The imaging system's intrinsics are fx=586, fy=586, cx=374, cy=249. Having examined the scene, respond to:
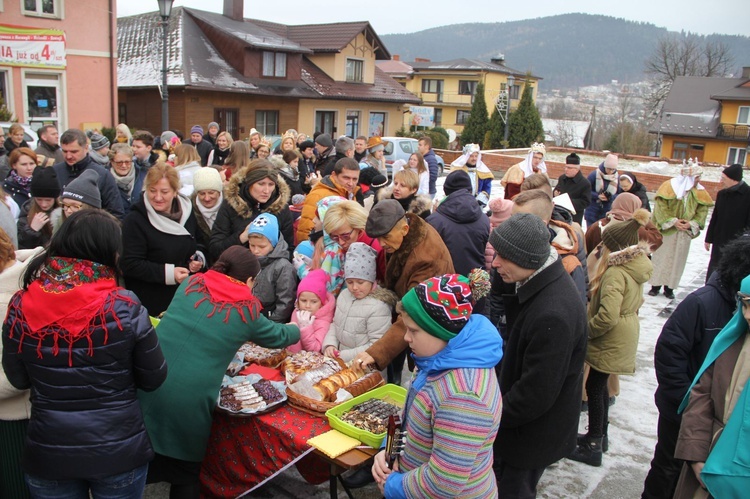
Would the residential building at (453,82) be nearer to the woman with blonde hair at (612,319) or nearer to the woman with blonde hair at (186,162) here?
the woman with blonde hair at (186,162)

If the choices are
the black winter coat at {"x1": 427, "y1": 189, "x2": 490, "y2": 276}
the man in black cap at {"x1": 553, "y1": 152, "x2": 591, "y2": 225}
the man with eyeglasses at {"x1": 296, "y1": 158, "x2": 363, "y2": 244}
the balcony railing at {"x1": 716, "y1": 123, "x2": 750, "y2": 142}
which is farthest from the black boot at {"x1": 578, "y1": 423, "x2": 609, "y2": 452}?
the balcony railing at {"x1": 716, "y1": 123, "x2": 750, "y2": 142}

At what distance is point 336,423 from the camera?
10.1 feet

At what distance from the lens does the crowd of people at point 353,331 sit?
2270 mm

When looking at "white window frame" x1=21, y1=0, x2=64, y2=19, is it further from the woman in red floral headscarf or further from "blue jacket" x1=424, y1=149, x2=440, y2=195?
the woman in red floral headscarf

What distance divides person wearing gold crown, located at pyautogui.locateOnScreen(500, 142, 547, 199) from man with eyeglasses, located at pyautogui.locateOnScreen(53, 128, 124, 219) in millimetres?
5179

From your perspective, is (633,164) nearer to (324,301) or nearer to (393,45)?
(324,301)

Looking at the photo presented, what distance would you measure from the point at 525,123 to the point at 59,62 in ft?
84.4

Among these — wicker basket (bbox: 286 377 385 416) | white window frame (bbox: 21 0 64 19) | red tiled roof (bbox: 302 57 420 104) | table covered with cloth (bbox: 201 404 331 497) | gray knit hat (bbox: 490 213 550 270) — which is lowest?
table covered with cloth (bbox: 201 404 331 497)

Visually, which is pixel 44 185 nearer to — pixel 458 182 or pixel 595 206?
pixel 458 182

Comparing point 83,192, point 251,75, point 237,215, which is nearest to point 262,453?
Answer: point 237,215

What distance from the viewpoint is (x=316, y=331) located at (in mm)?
4023

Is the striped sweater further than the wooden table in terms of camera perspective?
No

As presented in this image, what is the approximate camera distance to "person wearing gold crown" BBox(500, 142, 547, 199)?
8.38 meters

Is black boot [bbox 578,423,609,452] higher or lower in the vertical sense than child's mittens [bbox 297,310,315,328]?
lower
